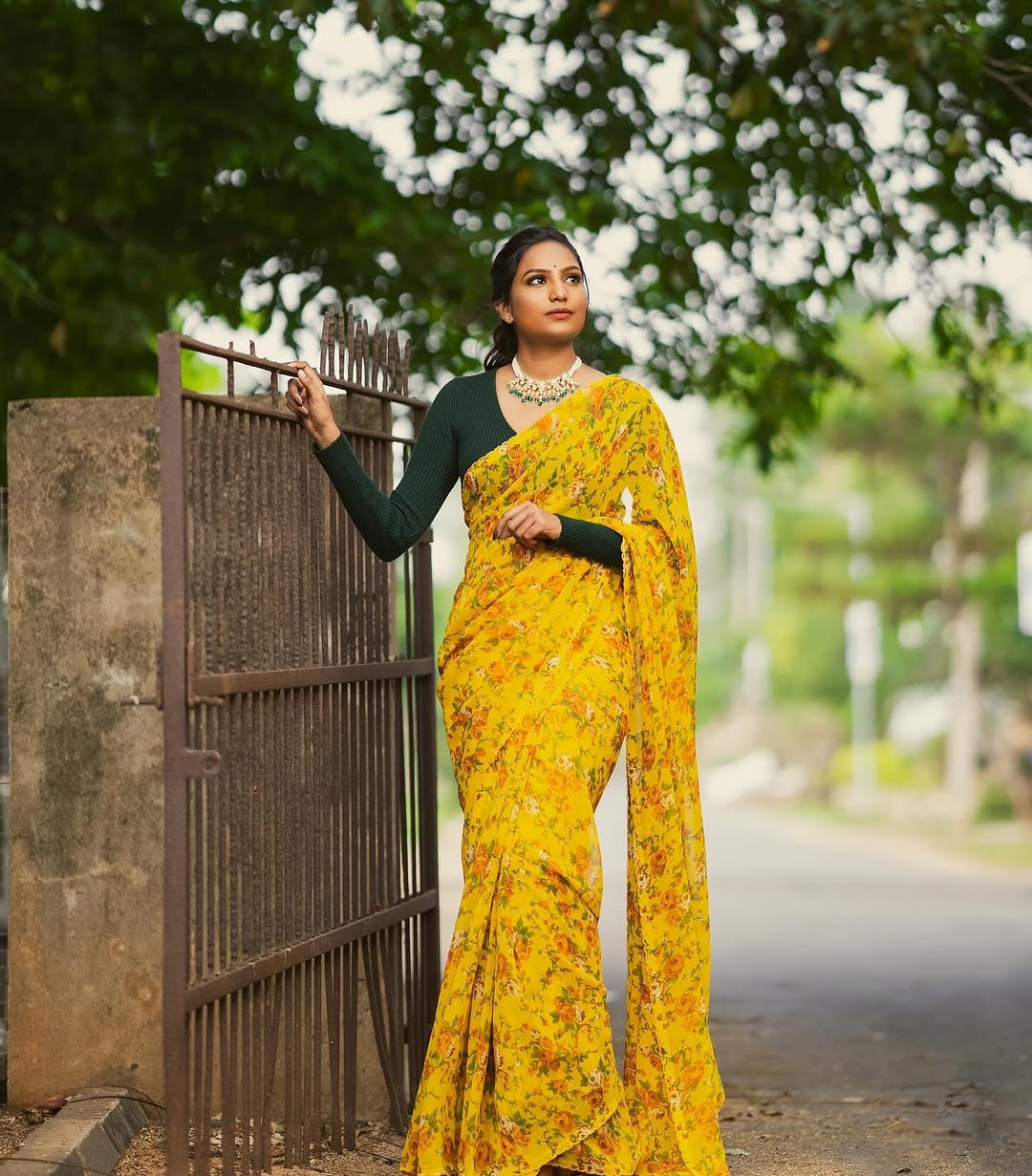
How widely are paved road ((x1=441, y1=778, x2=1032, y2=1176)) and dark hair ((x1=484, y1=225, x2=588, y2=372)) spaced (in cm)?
205

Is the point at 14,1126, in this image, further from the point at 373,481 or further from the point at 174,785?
the point at 373,481

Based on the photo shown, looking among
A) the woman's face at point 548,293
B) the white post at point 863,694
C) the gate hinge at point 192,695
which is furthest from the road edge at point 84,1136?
the white post at point 863,694

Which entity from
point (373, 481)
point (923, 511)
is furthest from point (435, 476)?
point (923, 511)

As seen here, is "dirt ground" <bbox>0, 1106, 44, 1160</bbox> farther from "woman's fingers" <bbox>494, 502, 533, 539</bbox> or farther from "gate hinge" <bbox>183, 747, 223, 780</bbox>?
"woman's fingers" <bbox>494, 502, 533, 539</bbox>

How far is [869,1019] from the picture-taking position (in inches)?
311

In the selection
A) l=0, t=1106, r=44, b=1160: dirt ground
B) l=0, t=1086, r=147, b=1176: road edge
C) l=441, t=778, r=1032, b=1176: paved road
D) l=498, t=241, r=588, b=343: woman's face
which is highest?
l=498, t=241, r=588, b=343: woman's face

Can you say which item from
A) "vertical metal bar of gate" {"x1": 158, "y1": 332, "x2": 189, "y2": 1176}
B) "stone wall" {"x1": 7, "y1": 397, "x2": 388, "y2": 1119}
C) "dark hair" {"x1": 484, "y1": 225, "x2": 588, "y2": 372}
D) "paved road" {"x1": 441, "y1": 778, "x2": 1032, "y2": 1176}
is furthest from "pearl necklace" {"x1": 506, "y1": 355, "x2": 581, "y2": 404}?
"paved road" {"x1": 441, "y1": 778, "x2": 1032, "y2": 1176}

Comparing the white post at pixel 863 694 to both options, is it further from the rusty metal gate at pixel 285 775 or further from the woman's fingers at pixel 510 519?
the woman's fingers at pixel 510 519

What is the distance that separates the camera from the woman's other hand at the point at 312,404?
4.18 m

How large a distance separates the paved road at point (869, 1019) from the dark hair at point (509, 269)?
6.74 feet

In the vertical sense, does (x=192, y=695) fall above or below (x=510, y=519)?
below

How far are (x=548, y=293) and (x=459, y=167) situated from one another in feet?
15.2

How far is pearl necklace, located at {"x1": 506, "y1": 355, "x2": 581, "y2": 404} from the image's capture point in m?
4.39

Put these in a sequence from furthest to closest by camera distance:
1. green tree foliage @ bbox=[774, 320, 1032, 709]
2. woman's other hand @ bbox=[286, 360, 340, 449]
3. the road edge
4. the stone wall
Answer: green tree foliage @ bbox=[774, 320, 1032, 709]
the stone wall
woman's other hand @ bbox=[286, 360, 340, 449]
the road edge
